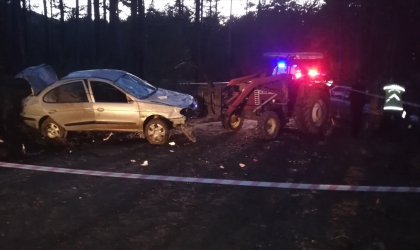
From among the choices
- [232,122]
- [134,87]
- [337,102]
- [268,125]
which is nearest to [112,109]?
[134,87]

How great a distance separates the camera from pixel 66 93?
1113 cm

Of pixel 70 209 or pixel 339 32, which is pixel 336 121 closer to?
pixel 70 209

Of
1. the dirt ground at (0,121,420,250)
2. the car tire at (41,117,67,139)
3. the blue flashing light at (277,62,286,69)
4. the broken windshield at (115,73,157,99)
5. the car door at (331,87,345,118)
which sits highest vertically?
the blue flashing light at (277,62,286,69)

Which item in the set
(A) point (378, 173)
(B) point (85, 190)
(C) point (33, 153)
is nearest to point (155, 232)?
(B) point (85, 190)

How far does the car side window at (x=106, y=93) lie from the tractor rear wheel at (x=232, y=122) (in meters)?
2.98

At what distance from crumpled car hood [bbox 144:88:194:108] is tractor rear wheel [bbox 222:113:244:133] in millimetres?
1442

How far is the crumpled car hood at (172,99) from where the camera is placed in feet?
35.3

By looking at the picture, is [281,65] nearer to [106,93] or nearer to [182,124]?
[182,124]

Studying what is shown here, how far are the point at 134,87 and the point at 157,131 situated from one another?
4.54ft

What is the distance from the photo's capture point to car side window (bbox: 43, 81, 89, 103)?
11.0 m

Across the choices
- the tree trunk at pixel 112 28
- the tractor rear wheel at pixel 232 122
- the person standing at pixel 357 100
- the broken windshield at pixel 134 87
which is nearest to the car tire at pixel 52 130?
the broken windshield at pixel 134 87

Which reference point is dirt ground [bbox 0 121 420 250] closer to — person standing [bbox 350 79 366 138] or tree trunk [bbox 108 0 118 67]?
person standing [bbox 350 79 366 138]

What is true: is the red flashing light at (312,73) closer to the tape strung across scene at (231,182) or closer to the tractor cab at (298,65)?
the tractor cab at (298,65)

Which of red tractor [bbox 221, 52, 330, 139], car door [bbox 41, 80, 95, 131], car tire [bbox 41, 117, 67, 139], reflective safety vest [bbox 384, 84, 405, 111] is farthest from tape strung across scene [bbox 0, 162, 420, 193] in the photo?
red tractor [bbox 221, 52, 330, 139]
